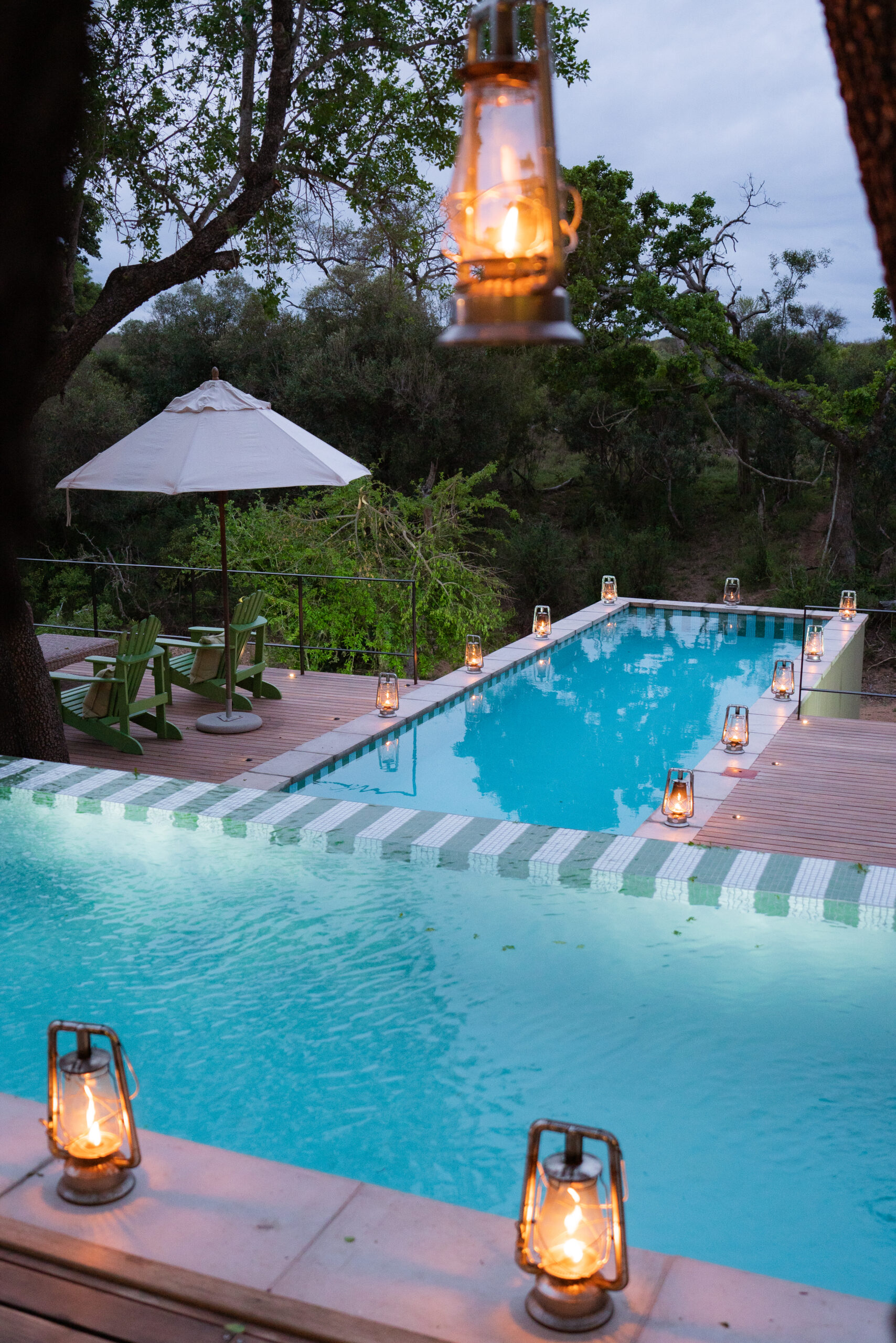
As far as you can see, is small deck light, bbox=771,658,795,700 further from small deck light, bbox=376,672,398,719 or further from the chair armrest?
the chair armrest

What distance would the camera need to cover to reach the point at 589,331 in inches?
717

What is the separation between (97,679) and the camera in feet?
22.8

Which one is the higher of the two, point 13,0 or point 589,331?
point 589,331

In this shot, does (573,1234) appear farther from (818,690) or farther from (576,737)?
(576,737)

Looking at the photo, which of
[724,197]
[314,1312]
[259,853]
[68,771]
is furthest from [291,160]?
[724,197]

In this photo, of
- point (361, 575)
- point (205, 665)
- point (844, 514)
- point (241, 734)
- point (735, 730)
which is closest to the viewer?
point (735, 730)

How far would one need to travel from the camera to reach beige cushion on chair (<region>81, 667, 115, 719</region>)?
7027 millimetres

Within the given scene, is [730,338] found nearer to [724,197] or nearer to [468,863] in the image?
[724,197]

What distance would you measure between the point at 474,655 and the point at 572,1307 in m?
7.23

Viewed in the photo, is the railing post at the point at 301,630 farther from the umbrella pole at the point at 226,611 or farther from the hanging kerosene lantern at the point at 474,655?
the hanging kerosene lantern at the point at 474,655

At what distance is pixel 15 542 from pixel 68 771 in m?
5.46

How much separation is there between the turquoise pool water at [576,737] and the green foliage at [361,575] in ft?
8.17

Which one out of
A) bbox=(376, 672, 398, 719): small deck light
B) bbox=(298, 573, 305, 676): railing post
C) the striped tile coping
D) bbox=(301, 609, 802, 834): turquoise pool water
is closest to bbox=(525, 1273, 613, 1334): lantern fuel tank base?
the striped tile coping

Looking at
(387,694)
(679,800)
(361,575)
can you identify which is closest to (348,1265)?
(679,800)
